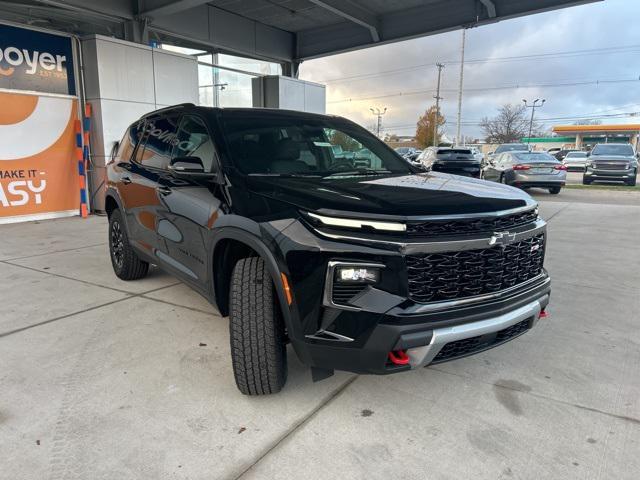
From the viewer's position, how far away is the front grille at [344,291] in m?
2.20

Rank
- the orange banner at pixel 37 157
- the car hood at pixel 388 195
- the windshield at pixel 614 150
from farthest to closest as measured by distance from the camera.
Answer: the windshield at pixel 614 150
the orange banner at pixel 37 157
the car hood at pixel 388 195

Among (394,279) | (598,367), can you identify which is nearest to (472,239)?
(394,279)

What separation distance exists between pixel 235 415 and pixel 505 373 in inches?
69.3

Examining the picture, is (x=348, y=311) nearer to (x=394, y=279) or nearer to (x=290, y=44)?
(x=394, y=279)

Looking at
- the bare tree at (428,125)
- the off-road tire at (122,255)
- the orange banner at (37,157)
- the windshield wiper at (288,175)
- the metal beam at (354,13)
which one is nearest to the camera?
the windshield wiper at (288,175)

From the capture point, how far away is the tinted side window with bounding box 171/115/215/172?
3165mm

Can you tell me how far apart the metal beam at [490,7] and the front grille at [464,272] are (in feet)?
31.5

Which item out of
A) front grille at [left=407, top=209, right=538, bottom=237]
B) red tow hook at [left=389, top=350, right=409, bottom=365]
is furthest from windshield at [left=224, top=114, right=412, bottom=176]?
red tow hook at [left=389, top=350, right=409, bottom=365]

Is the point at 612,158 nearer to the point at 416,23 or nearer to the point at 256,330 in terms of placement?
the point at 416,23

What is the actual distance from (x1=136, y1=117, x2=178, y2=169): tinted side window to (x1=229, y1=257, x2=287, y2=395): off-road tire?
1617 mm

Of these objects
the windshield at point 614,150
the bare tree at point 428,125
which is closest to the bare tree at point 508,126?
the bare tree at point 428,125

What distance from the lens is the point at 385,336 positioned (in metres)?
2.17

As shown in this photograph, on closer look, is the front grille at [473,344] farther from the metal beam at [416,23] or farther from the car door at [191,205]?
the metal beam at [416,23]

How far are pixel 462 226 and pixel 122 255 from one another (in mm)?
3784
